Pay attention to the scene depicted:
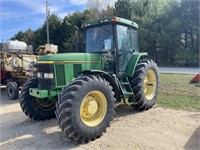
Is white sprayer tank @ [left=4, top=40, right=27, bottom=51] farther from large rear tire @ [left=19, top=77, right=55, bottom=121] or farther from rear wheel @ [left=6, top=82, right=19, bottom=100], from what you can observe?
large rear tire @ [left=19, top=77, right=55, bottom=121]

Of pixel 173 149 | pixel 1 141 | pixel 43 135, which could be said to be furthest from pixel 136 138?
pixel 1 141

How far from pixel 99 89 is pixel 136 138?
1.09 metres

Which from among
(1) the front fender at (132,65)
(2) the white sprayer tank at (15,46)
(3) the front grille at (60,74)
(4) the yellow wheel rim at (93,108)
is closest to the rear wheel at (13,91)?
(2) the white sprayer tank at (15,46)

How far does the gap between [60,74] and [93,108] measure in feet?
3.18

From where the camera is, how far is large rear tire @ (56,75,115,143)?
13.3 ft

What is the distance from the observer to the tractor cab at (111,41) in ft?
18.5

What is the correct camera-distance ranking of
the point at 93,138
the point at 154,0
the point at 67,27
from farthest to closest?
the point at 67,27 < the point at 154,0 < the point at 93,138

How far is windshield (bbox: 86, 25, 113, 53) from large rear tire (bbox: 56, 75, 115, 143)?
4.38 feet

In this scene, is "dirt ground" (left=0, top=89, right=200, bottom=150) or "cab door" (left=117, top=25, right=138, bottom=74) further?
"cab door" (left=117, top=25, right=138, bottom=74)

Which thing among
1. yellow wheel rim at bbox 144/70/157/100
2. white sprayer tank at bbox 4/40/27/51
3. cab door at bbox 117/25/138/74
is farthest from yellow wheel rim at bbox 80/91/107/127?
white sprayer tank at bbox 4/40/27/51

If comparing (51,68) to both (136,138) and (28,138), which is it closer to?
(28,138)

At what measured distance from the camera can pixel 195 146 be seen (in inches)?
161

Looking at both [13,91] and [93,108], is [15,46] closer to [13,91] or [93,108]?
[13,91]

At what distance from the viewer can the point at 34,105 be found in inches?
213
